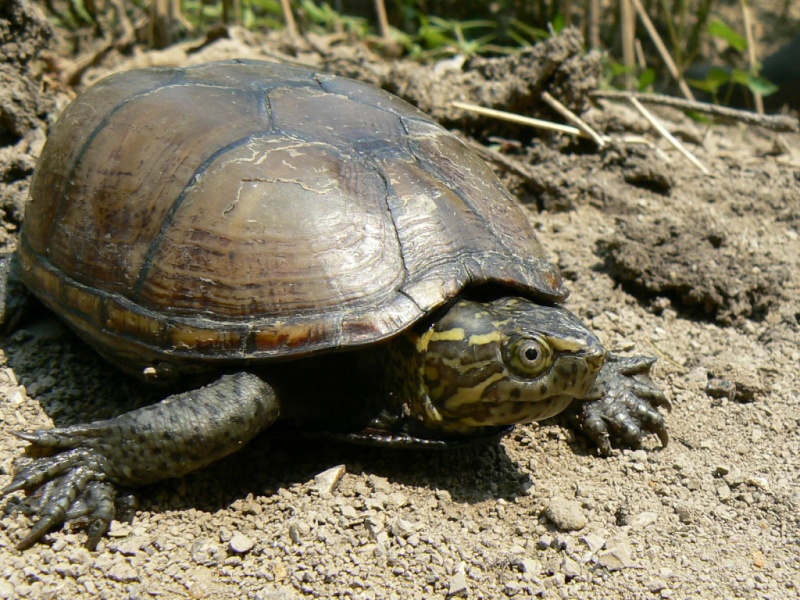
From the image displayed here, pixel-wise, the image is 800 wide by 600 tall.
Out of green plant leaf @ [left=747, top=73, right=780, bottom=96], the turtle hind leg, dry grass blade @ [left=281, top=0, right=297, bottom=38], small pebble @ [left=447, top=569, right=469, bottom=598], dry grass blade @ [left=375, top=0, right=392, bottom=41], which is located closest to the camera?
small pebble @ [left=447, top=569, right=469, bottom=598]

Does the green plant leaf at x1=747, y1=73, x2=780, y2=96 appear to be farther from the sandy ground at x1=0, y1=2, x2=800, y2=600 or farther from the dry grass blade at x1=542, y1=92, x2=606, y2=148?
the sandy ground at x1=0, y1=2, x2=800, y2=600

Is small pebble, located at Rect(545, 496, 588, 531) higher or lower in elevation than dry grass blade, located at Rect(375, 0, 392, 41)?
lower

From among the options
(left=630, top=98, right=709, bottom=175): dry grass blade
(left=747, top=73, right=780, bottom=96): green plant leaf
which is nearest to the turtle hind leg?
(left=630, top=98, right=709, bottom=175): dry grass blade

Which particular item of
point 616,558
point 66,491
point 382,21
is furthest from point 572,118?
point 66,491

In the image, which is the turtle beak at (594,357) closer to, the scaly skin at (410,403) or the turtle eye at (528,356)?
the scaly skin at (410,403)

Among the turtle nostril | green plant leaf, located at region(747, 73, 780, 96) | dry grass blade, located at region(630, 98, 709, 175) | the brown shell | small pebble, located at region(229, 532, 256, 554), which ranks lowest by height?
small pebble, located at region(229, 532, 256, 554)

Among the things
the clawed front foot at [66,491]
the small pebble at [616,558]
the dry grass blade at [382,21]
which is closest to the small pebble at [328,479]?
the clawed front foot at [66,491]
